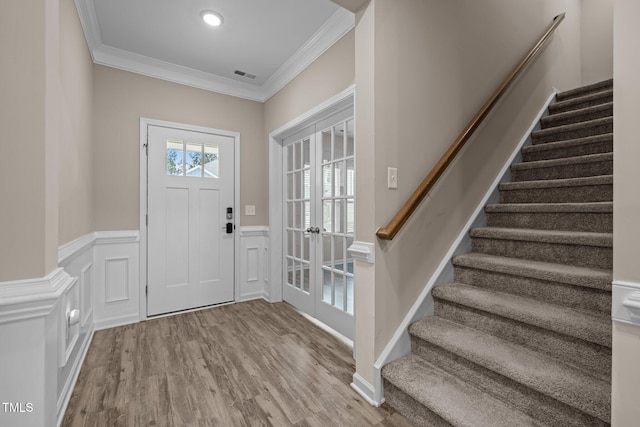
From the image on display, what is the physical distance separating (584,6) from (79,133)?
5.72m

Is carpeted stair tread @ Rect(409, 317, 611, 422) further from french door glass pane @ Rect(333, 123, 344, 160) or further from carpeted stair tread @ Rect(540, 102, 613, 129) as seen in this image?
carpeted stair tread @ Rect(540, 102, 613, 129)

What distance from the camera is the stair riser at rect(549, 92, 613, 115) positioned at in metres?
2.57

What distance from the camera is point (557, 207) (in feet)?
6.40

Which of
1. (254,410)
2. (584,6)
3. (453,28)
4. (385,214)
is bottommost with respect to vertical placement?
(254,410)

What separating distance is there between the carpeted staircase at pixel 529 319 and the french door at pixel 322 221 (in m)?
0.91

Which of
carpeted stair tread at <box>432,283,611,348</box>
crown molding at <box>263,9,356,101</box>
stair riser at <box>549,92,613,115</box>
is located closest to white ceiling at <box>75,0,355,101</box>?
crown molding at <box>263,9,356,101</box>

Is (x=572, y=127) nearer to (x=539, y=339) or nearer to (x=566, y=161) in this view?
(x=566, y=161)

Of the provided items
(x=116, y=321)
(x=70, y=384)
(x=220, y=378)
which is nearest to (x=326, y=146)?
(x=220, y=378)

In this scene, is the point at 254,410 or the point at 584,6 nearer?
the point at 254,410

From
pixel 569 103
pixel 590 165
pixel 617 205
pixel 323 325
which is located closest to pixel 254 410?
pixel 323 325

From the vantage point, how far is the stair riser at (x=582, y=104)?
8.43ft

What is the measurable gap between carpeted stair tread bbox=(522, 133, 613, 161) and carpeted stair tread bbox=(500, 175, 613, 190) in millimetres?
345

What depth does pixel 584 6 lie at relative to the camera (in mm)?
3596

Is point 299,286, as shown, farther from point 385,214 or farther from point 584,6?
point 584,6
